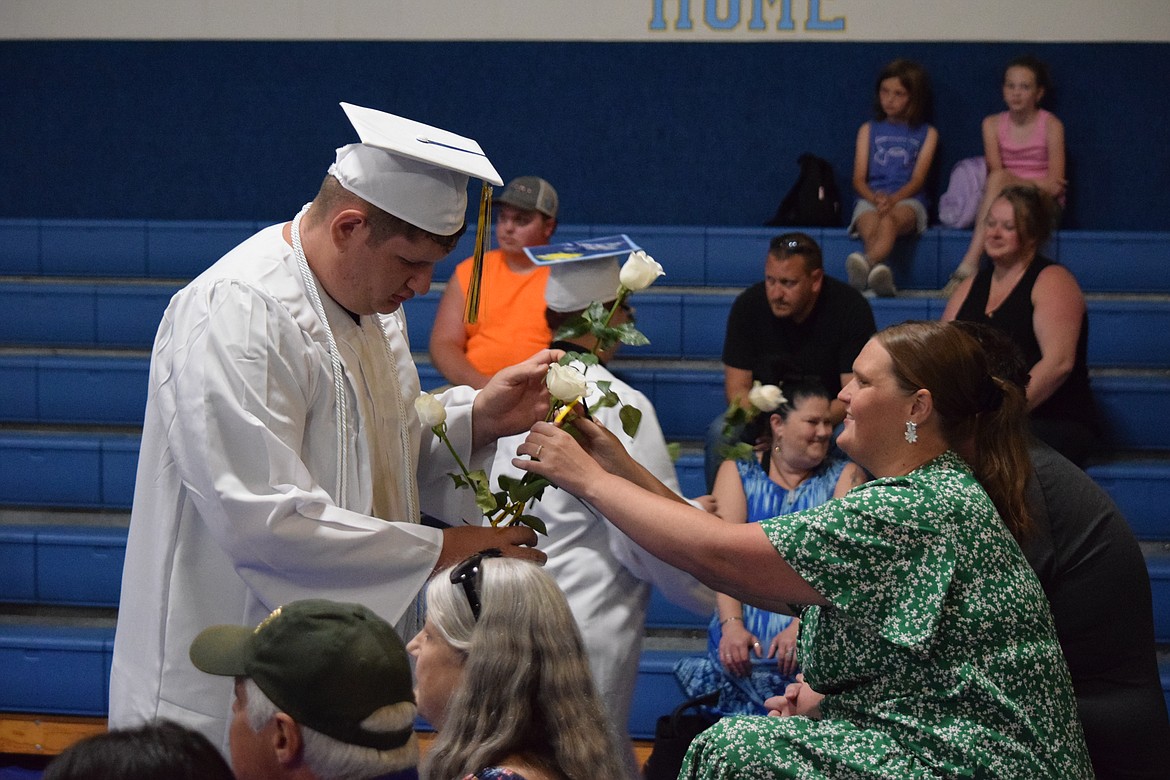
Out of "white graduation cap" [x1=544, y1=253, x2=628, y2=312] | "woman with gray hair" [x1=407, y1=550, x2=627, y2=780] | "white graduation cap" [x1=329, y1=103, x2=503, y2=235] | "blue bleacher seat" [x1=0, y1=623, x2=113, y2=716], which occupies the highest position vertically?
"white graduation cap" [x1=329, y1=103, x2=503, y2=235]

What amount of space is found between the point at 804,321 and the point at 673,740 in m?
1.83

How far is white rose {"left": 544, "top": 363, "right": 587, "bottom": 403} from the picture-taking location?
81.5 inches

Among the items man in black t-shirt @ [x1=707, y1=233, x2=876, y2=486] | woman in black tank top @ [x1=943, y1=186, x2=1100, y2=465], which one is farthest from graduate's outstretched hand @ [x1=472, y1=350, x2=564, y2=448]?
woman in black tank top @ [x1=943, y1=186, x2=1100, y2=465]

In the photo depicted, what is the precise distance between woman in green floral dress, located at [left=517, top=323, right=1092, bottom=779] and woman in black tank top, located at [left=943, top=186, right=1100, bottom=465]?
255 centimetres

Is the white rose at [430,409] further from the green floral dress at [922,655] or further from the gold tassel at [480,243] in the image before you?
the green floral dress at [922,655]

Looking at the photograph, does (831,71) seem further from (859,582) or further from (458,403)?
(859,582)

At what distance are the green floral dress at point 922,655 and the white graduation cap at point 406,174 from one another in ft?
2.32

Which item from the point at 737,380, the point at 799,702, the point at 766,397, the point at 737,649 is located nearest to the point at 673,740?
the point at 737,649

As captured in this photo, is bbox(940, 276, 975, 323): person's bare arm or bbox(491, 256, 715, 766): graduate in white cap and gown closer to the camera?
bbox(491, 256, 715, 766): graduate in white cap and gown

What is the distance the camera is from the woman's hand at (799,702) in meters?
2.19

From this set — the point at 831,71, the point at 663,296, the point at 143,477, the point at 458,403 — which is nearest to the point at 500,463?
the point at 458,403

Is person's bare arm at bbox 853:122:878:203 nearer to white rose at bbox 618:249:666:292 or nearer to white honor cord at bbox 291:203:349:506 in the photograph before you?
white rose at bbox 618:249:666:292

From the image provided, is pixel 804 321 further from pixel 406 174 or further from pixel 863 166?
pixel 406 174

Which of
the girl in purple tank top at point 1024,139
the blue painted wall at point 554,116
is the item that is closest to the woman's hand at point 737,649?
the girl in purple tank top at point 1024,139
